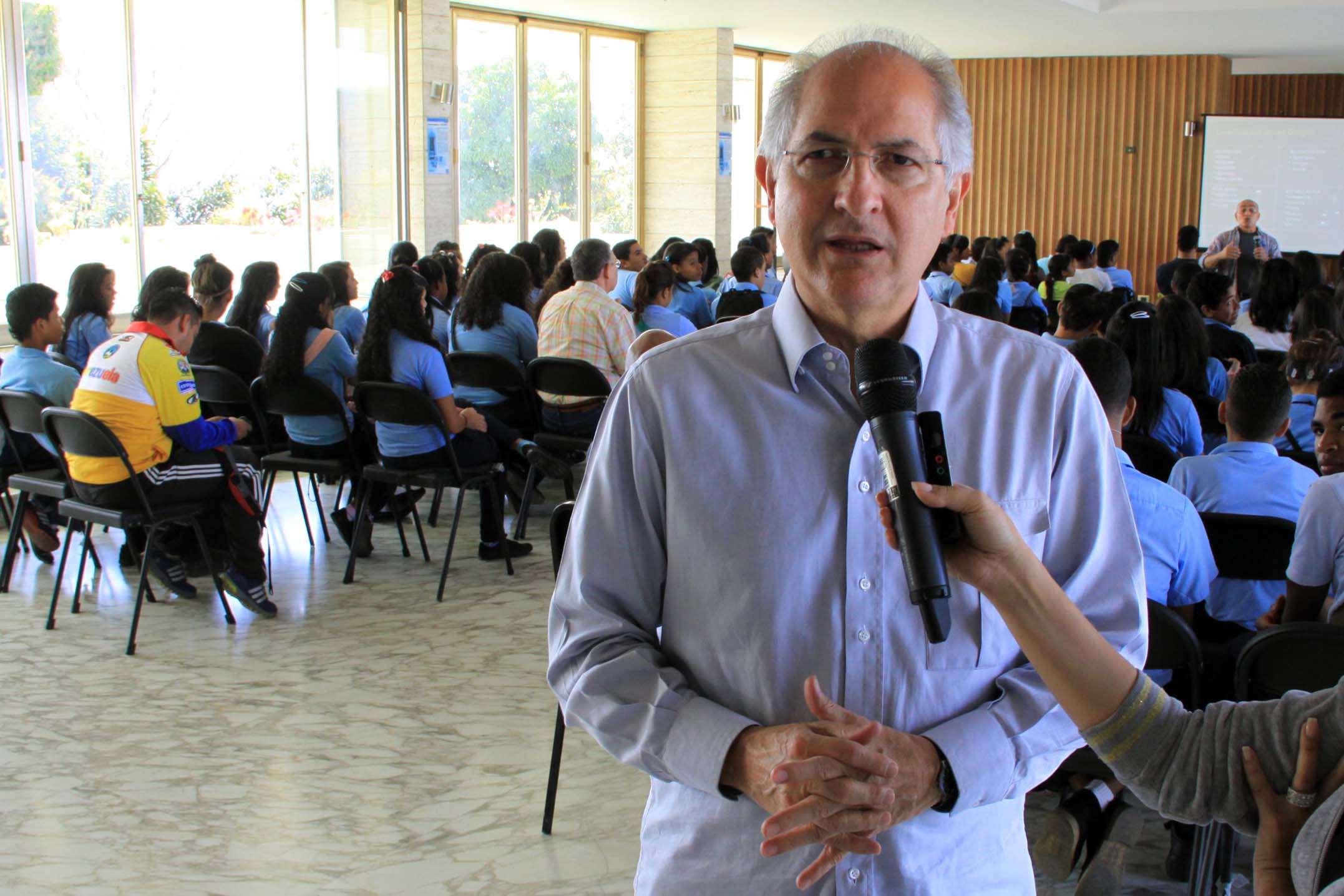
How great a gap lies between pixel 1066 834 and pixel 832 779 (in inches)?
69.9

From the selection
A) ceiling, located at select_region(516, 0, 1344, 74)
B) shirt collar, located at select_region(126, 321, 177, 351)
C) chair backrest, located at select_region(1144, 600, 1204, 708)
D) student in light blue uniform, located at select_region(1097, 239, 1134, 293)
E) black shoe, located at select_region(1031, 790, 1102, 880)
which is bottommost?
black shoe, located at select_region(1031, 790, 1102, 880)

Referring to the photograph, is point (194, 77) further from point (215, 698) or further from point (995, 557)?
point (995, 557)

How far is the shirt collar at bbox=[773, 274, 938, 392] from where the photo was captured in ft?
4.29

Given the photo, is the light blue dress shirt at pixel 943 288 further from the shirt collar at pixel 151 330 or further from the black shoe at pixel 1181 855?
the black shoe at pixel 1181 855

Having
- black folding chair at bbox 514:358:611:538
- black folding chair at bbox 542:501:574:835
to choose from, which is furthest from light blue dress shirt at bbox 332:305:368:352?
black folding chair at bbox 542:501:574:835

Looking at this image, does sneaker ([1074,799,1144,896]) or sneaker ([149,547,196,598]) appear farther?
sneaker ([149,547,196,598])

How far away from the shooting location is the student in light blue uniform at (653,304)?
6934 mm

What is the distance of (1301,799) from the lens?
3.46 ft

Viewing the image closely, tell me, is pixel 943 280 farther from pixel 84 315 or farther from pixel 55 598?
pixel 55 598

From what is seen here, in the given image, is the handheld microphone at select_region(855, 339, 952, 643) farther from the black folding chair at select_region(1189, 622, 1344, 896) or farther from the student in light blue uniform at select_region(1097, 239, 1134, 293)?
the student in light blue uniform at select_region(1097, 239, 1134, 293)

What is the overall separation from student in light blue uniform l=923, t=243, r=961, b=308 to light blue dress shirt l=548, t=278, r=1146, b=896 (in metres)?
5.86

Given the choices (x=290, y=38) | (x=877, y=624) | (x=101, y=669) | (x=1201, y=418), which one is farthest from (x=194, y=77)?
(x=877, y=624)

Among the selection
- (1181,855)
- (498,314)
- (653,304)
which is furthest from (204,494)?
(1181,855)

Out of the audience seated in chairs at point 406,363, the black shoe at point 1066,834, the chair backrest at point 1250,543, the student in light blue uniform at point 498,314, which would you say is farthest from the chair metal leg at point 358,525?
the chair backrest at point 1250,543
